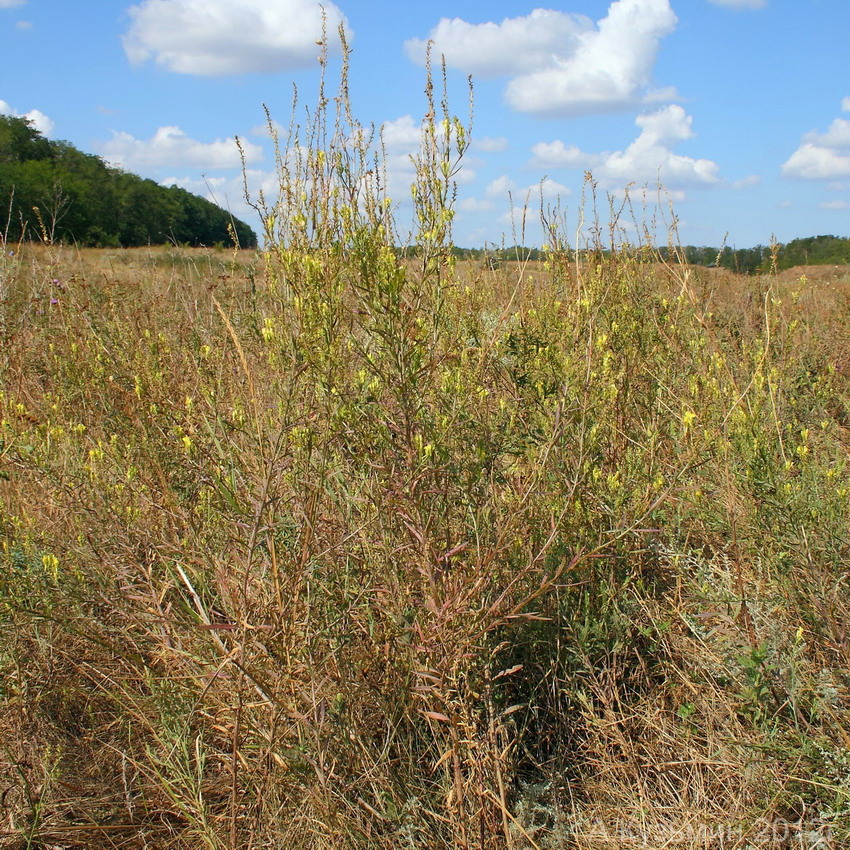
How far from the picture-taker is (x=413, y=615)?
1730 mm

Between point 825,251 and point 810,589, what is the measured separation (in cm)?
1426

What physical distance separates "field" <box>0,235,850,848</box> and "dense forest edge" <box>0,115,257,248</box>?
26.4 metres

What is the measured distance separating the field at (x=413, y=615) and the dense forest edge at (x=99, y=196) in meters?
26.4

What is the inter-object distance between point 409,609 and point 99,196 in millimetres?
36403

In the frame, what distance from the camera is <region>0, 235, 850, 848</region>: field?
1.61 m

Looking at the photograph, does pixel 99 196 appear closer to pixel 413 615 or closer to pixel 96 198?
pixel 96 198

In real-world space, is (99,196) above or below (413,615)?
above

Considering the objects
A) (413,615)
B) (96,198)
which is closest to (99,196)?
(96,198)

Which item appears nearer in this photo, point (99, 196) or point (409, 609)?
point (409, 609)

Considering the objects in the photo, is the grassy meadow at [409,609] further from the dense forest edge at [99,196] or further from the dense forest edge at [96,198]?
the dense forest edge at [99,196]

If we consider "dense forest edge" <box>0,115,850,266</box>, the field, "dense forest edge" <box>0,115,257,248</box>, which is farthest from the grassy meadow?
"dense forest edge" <box>0,115,257,248</box>

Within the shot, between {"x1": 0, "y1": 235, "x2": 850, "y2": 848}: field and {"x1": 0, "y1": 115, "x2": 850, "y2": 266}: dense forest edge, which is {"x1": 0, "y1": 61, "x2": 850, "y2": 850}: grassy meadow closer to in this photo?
{"x1": 0, "y1": 235, "x2": 850, "y2": 848}: field

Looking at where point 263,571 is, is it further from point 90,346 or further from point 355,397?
point 90,346

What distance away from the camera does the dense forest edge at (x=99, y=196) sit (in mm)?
28281
